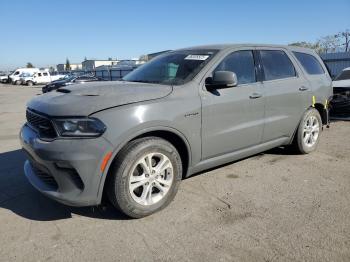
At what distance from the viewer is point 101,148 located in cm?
307

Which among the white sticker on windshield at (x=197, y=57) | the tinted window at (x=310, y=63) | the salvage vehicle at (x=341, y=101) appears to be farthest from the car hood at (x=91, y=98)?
the salvage vehicle at (x=341, y=101)

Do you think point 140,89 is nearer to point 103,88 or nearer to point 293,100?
point 103,88

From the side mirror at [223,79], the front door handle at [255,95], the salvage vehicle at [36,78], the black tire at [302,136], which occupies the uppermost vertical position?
the side mirror at [223,79]

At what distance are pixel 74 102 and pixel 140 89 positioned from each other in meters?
0.71

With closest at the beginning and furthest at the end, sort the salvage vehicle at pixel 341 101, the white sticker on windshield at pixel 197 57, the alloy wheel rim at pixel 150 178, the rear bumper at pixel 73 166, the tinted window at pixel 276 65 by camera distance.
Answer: the rear bumper at pixel 73 166 < the alloy wheel rim at pixel 150 178 < the white sticker on windshield at pixel 197 57 < the tinted window at pixel 276 65 < the salvage vehicle at pixel 341 101

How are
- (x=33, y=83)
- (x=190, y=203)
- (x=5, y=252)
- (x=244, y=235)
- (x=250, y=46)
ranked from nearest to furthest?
1. (x=5, y=252)
2. (x=244, y=235)
3. (x=190, y=203)
4. (x=250, y=46)
5. (x=33, y=83)

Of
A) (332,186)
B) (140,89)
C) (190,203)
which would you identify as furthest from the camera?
(332,186)

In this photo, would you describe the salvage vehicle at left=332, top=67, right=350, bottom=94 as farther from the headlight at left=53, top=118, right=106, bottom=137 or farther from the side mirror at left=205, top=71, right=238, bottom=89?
the headlight at left=53, top=118, right=106, bottom=137

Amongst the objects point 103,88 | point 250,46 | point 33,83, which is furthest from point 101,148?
point 33,83

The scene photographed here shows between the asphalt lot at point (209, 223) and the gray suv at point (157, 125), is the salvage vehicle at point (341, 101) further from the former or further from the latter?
the asphalt lot at point (209, 223)

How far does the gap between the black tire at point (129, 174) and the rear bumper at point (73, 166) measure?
153 millimetres

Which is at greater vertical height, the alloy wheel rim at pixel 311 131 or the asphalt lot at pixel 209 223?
the alloy wheel rim at pixel 311 131

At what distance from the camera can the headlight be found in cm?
308

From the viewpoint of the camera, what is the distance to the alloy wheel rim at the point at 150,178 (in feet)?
11.1
